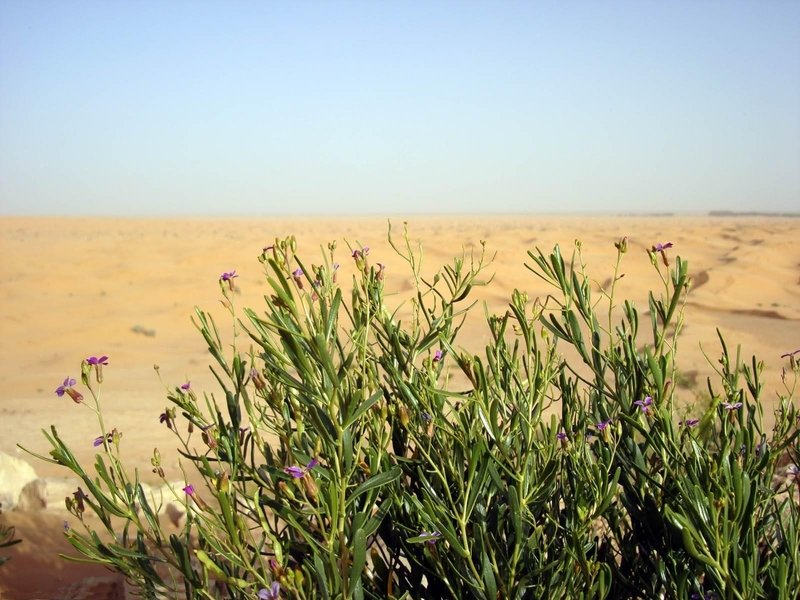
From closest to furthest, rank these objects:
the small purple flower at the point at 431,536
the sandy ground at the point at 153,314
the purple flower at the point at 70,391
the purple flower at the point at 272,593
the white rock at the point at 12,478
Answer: the purple flower at the point at 272,593
the small purple flower at the point at 431,536
the purple flower at the point at 70,391
the white rock at the point at 12,478
the sandy ground at the point at 153,314

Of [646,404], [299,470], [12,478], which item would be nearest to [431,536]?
[299,470]

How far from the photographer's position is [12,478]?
4.94 m

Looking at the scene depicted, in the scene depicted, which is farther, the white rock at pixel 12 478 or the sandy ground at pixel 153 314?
the sandy ground at pixel 153 314

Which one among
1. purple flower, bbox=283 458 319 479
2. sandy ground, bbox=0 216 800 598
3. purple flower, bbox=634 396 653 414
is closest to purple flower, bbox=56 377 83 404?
purple flower, bbox=283 458 319 479

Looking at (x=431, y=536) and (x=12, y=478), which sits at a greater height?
(x=431, y=536)

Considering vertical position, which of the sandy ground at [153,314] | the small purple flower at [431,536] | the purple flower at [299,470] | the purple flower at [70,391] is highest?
the purple flower at [70,391]

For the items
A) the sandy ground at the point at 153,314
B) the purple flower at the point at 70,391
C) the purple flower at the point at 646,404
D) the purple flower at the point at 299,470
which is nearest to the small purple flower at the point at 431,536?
the purple flower at the point at 299,470

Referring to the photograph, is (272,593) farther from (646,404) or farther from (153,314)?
(153,314)

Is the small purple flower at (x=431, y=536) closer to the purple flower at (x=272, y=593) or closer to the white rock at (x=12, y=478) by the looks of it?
the purple flower at (x=272, y=593)

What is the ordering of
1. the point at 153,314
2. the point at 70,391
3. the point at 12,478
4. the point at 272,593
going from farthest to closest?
the point at 153,314 → the point at 12,478 → the point at 70,391 → the point at 272,593

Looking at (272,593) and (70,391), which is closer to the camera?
(272,593)

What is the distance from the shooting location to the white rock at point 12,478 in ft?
15.7

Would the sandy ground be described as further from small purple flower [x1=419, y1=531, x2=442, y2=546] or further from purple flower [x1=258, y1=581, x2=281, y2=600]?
purple flower [x1=258, y1=581, x2=281, y2=600]

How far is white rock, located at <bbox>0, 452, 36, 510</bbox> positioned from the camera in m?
4.78
